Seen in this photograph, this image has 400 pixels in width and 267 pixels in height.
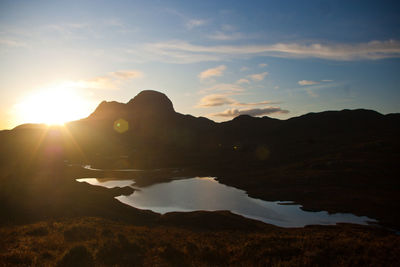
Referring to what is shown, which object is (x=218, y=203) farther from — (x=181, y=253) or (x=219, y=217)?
(x=181, y=253)

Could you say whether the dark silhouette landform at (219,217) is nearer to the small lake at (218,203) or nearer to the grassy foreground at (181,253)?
the grassy foreground at (181,253)

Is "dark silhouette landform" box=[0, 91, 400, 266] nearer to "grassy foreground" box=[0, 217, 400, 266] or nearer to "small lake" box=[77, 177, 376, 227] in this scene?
"grassy foreground" box=[0, 217, 400, 266]

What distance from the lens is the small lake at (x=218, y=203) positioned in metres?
46.8

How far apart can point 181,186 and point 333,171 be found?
46.1 meters

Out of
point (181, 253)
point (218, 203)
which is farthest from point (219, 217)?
point (181, 253)

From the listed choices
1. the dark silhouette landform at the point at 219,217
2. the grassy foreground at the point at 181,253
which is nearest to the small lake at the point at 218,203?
the dark silhouette landform at the point at 219,217

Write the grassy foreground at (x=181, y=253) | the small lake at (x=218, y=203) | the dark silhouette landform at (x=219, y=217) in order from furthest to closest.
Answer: the small lake at (x=218, y=203), the dark silhouette landform at (x=219, y=217), the grassy foreground at (x=181, y=253)

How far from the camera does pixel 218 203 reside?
59.4 m

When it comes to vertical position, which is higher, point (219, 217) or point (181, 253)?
point (181, 253)

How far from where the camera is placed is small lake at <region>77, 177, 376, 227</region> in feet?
153

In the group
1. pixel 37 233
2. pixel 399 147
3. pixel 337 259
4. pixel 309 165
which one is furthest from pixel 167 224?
pixel 399 147

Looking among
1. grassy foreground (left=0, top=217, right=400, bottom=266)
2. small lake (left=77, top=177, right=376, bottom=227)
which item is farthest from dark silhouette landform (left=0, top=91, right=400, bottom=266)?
small lake (left=77, top=177, right=376, bottom=227)

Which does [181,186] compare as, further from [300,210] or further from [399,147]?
[399,147]

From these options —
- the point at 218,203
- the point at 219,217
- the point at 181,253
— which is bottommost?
the point at 218,203
